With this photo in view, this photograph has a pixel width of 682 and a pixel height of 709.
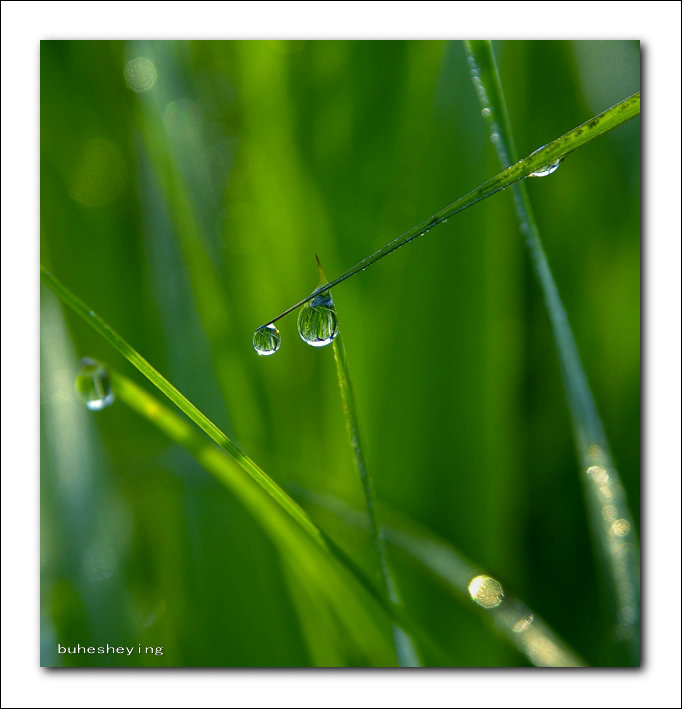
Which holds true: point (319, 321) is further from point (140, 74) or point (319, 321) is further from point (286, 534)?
point (140, 74)

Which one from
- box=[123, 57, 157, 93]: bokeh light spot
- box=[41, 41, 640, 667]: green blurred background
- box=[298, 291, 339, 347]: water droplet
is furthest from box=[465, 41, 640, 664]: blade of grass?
box=[123, 57, 157, 93]: bokeh light spot

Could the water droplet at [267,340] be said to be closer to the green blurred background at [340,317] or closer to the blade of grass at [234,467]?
the blade of grass at [234,467]

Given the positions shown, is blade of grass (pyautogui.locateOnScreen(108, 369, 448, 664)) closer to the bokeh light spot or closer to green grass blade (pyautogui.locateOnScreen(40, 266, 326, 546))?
green grass blade (pyautogui.locateOnScreen(40, 266, 326, 546))

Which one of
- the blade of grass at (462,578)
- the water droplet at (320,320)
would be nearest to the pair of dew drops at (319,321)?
the water droplet at (320,320)

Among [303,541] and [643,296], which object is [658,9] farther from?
[303,541]

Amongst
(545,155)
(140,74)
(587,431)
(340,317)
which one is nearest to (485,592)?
(587,431)
